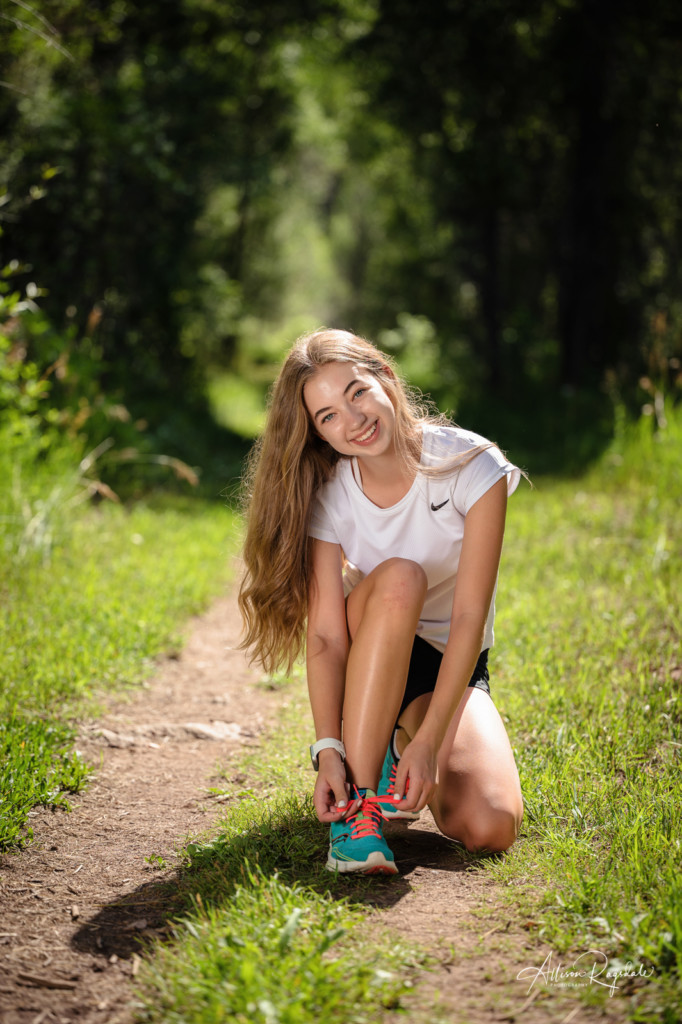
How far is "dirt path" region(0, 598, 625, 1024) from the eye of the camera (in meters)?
1.87

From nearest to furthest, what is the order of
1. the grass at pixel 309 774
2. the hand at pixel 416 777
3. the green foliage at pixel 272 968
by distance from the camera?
the green foliage at pixel 272 968 → the grass at pixel 309 774 → the hand at pixel 416 777

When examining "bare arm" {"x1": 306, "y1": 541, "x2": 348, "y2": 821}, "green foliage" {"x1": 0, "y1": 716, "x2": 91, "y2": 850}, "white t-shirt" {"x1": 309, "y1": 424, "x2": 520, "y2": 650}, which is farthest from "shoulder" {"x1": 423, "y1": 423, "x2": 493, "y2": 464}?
"green foliage" {"x1": 0, "y1": 716, "x2": 91, "y2": 850}

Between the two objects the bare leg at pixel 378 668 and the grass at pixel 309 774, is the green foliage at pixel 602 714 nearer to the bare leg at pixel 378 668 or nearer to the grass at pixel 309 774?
the grass at pixel 309 774

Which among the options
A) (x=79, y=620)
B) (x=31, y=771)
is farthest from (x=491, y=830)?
(x=79, y=620)

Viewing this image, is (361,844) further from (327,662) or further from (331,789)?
(327,662)

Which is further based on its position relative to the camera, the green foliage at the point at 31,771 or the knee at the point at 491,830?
the green foliage at the point at 31,771

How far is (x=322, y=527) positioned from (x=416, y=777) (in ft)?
2.89

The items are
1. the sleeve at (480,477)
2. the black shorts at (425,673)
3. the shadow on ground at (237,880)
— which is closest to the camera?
the shadow on ground at (237,880)

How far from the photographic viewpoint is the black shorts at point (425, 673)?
9.29 feet

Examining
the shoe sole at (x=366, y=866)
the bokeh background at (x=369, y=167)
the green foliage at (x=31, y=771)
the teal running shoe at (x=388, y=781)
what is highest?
the bokeh background at (x=369, y=167)

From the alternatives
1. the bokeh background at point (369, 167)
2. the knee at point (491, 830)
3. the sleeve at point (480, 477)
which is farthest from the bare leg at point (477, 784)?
the bokeh background at point (369, 167)

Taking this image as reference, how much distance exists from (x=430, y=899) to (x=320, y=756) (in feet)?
1.59

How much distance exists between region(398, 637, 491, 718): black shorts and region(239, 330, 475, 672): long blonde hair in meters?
0.39

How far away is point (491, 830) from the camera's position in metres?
2.41
